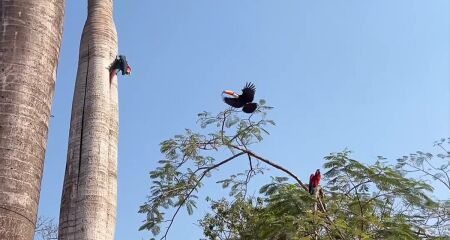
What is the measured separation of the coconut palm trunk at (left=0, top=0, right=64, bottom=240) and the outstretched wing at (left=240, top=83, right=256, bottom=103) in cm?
522

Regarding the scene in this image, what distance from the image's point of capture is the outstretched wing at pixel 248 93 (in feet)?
29.0

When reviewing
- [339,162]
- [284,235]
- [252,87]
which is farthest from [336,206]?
[252,87]

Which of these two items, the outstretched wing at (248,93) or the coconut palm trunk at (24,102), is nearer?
the coconut palm trunk at (24,102)

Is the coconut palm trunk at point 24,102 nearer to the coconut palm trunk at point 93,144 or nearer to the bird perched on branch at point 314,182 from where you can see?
the coconut palm trunk at point 93,144

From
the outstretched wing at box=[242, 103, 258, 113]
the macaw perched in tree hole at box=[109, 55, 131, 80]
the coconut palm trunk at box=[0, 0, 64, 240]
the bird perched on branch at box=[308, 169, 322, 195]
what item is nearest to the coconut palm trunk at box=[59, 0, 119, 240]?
the macaw perched in tree hole at box=[109, 55, 131, 80]

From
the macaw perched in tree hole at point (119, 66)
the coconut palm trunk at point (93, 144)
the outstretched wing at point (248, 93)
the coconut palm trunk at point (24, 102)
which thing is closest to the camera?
the coconut palm trunk at point (24, 102)

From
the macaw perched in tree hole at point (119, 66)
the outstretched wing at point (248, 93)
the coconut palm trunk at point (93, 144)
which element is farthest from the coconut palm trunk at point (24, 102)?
the outstretched wing at point (248, 93)

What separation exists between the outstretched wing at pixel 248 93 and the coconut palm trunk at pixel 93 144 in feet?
7.78

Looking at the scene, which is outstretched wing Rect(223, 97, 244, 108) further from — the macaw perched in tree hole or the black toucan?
the macaw perched in tree hole

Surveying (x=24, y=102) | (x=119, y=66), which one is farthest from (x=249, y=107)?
(x=24, y=102)

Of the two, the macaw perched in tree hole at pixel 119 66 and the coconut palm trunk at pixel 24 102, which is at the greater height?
the macaw perched in tree hole at pixel 119 66

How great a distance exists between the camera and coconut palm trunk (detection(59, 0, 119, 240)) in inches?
227

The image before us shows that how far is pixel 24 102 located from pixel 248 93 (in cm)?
576

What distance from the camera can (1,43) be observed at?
346 cm
